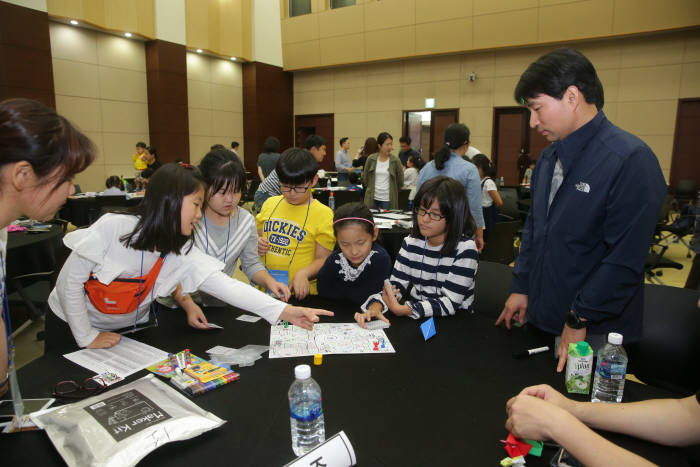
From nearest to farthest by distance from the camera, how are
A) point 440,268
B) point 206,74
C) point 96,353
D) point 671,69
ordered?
point 96,353 < point 440,268 < point 671,69 < point 206,74

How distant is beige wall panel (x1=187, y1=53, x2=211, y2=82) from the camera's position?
10.9 meters

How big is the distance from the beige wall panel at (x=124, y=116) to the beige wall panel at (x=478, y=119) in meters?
7.70

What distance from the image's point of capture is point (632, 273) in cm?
148

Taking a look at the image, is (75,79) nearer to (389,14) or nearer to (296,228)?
(389,14)

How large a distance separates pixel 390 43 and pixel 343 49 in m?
1.36

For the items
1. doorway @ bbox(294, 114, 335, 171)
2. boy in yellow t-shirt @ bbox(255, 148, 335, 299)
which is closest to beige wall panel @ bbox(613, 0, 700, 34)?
doorway @ bbox(294, 114, 335, 171)

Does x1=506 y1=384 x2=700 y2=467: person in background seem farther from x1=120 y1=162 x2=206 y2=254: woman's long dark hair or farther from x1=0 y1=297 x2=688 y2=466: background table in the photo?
x1=120 y1=162 x2=206 y2=254: woman's long dark hair

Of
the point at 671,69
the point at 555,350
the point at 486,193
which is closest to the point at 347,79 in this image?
the point at 671,69

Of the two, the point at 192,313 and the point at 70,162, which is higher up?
the point at 70,162

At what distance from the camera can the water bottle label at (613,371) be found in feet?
3.94

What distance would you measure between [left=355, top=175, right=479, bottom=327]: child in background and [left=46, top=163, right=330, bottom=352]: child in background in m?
0.43

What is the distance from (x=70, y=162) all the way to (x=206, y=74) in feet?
37.2

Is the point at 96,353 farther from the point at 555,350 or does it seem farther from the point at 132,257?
the point at 555,350

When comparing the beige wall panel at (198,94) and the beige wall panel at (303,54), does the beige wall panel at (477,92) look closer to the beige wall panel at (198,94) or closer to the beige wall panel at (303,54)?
the beige wall panel at (303,54)
